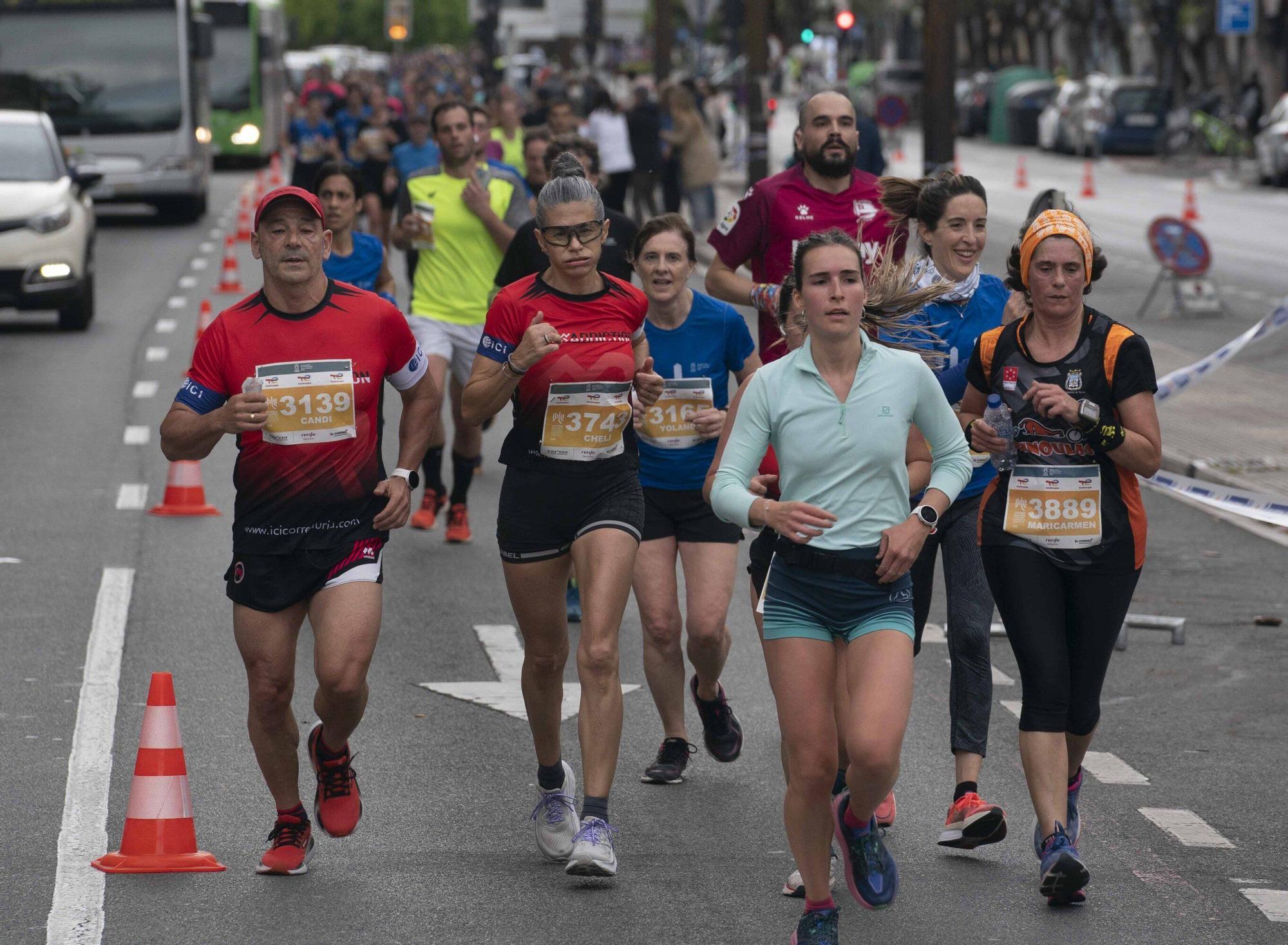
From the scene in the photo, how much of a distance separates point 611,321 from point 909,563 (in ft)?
4.61

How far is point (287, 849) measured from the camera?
19.7 ft

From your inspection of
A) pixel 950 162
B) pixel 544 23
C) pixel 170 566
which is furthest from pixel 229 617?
pixel 544 23

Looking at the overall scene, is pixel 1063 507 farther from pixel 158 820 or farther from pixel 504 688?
pixel 504 688

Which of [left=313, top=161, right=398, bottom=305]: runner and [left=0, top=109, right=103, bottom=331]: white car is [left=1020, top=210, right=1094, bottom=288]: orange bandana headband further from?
[left=0, top=109, right=103, bottom=331]: white car

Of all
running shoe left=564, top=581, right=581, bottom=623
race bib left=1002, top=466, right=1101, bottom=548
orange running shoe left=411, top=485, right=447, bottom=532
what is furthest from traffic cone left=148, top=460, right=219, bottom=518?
race bib left=1002, top=466, right=1101, bottom=548

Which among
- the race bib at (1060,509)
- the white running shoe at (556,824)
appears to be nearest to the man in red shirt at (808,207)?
the race bib at (1060,509)

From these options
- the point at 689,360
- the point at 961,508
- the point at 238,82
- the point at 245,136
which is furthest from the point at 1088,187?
the point at 961,508

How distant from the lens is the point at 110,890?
19.2 ft

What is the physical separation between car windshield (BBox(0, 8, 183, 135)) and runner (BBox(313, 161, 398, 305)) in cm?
2066

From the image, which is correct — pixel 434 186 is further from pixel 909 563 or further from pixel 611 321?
pixel 909 563

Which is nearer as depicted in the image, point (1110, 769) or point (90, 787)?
point (90, 787)

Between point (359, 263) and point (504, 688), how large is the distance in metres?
3.28

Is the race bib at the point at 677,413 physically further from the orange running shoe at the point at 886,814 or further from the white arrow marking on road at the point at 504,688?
the orange running shoe at the point at 886,814

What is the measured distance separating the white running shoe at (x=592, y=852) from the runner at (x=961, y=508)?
39.5 inches
